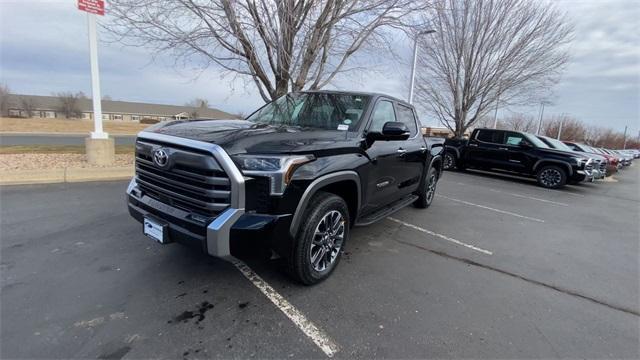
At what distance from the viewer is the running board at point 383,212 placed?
3564mm

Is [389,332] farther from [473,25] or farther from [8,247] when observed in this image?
[473,25]

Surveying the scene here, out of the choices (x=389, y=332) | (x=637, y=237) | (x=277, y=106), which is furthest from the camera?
(x=637, y=237)

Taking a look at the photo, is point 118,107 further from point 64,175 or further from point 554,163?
point 554,163

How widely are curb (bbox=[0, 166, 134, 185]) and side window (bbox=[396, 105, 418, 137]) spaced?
6.21 metres

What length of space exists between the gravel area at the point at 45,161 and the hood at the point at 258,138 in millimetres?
5643

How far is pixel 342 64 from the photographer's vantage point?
884cm

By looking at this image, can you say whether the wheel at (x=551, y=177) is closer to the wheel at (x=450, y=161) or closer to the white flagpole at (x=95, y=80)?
the wheel at (x=450, y=161)

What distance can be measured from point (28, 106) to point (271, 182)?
256 ft

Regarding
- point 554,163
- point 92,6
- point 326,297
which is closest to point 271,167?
point 326,297

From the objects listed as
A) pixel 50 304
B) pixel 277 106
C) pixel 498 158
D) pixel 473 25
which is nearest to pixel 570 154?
pixel 498 158

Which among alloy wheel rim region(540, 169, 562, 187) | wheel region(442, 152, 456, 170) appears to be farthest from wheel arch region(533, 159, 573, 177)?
wheel region(442, 152, 456, 170)

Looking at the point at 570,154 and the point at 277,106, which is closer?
the point at 277,106

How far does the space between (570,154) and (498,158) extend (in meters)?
2.14

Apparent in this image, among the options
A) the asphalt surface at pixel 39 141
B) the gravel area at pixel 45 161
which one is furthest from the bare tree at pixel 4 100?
the gravel area at pixel 45 161
